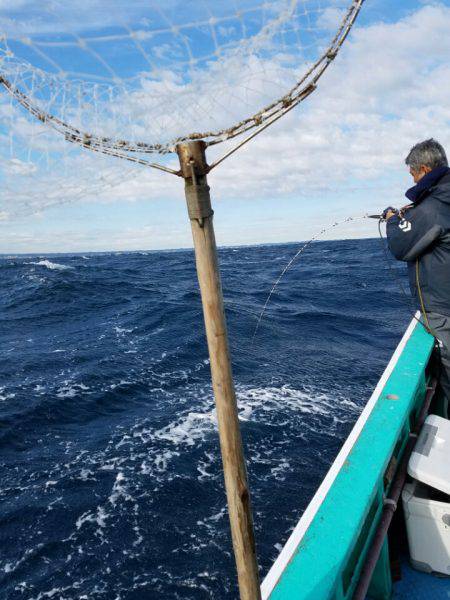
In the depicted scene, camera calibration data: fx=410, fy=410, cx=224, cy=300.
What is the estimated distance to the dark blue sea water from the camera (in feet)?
17.5

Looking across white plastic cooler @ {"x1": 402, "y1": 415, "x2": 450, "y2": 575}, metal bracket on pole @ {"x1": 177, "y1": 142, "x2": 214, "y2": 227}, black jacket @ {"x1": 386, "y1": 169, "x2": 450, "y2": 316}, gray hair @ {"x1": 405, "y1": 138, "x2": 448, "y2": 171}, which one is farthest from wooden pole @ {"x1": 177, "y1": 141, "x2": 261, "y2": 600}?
gray hair @ {"x1": 405, "y1": 138, "x2": 448, "y2": 171}

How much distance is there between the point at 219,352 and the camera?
5.69ft

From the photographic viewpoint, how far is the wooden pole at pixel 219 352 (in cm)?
164

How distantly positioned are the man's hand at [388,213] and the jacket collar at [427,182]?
1.16ft

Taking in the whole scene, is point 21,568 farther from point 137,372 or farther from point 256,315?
point 256,315

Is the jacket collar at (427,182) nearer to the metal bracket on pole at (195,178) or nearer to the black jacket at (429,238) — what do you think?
the black jacket at (429,238)

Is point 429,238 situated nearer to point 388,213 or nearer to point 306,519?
point 388,213

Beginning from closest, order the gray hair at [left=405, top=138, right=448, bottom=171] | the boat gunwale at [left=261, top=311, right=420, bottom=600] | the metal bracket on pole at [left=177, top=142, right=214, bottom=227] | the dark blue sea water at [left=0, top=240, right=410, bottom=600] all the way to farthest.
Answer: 1. the metal bracket on pole at [left=177, top=142, right=214, bottom=227]
2. the boat gunwale at [left=261, top=311, right=420, bottom=600]
3. the gray hair at [left=405, top=138, right=448, bottom=171]
4. the dark blue sea water at [left=0, top=240, right=410, bottom=600]

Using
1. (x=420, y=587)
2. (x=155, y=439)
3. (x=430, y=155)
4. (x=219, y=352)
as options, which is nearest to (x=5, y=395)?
(x=155, y=439)

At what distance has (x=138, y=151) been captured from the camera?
1876mm

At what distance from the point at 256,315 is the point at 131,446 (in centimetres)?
1106

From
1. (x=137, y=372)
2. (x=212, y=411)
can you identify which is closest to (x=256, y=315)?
(x=137, y=372)

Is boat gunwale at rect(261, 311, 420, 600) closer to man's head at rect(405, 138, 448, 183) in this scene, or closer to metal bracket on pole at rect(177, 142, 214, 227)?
metal bracket on pole at rect(177, 142, 214, 227)

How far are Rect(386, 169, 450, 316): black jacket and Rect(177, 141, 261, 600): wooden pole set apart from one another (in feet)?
9.66
